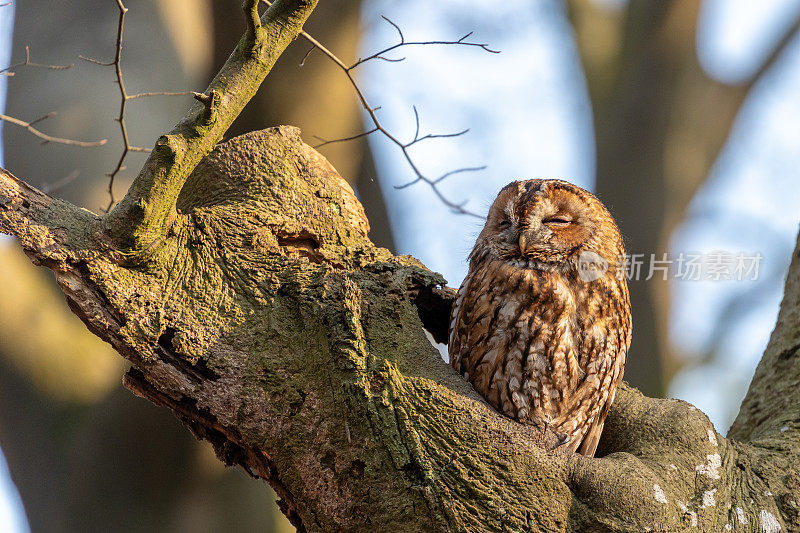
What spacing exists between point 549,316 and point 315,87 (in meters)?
2.21

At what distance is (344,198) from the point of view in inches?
89.7

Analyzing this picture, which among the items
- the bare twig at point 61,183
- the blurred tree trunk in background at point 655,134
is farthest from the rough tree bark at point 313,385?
the blurred tree trunk in background at point 655,134

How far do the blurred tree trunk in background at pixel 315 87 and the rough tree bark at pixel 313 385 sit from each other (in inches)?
68.8

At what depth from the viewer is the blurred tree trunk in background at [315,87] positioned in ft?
11.8

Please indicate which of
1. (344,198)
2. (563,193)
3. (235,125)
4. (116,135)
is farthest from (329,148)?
(563,193)

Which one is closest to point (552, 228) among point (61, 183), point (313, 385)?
point (313, 385)

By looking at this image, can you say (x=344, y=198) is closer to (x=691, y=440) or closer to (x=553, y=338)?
(x=553, y=338)

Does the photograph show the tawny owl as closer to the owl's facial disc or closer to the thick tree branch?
the owl's facial disc

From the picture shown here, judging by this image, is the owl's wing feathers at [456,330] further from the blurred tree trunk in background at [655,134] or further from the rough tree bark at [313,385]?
the blurred tree trunk in background at [655,134]

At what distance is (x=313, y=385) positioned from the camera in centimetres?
173

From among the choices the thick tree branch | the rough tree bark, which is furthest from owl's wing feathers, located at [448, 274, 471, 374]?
the thick tree branch

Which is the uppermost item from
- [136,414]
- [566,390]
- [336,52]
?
[336,52]

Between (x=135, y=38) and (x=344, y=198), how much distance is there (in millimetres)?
2023

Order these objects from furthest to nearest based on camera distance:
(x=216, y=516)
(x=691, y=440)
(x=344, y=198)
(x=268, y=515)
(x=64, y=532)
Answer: (x=268, y=515) → (x=216, y=516) → (x=64, y=532) → (x=344, y=198) → (x=691, y=440)
